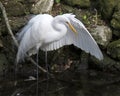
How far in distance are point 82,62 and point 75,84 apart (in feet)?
2.76

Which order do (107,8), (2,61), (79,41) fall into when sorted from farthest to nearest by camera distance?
1. (107,8)
2. (2,61)
3. (79,41)

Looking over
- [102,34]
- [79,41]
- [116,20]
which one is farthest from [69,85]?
[116,20]

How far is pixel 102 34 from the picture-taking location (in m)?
9.53

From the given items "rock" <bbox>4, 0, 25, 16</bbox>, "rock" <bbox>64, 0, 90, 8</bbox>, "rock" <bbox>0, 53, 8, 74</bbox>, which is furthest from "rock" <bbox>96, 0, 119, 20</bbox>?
"rock" <bbox>0, 53, 8, 74</bbox>

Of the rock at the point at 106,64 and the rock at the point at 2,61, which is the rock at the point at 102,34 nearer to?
Answer: the rock at the point at 106,64

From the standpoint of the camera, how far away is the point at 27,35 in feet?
29.5

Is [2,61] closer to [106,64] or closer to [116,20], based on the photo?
[106,64]

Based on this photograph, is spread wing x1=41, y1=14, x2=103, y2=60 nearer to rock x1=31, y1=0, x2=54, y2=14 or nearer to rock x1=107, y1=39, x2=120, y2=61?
rock x1=107, y1=39, x2=120, y2=61

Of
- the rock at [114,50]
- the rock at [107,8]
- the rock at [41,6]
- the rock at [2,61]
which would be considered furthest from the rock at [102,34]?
the rock at [2,61]

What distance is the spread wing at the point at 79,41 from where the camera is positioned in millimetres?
8680

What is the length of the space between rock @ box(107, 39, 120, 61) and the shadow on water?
1.16 feet

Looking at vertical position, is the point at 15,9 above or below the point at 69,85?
above

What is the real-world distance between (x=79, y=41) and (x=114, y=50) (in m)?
0.64

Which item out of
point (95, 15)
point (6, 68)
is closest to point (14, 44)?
point (6, 68)
